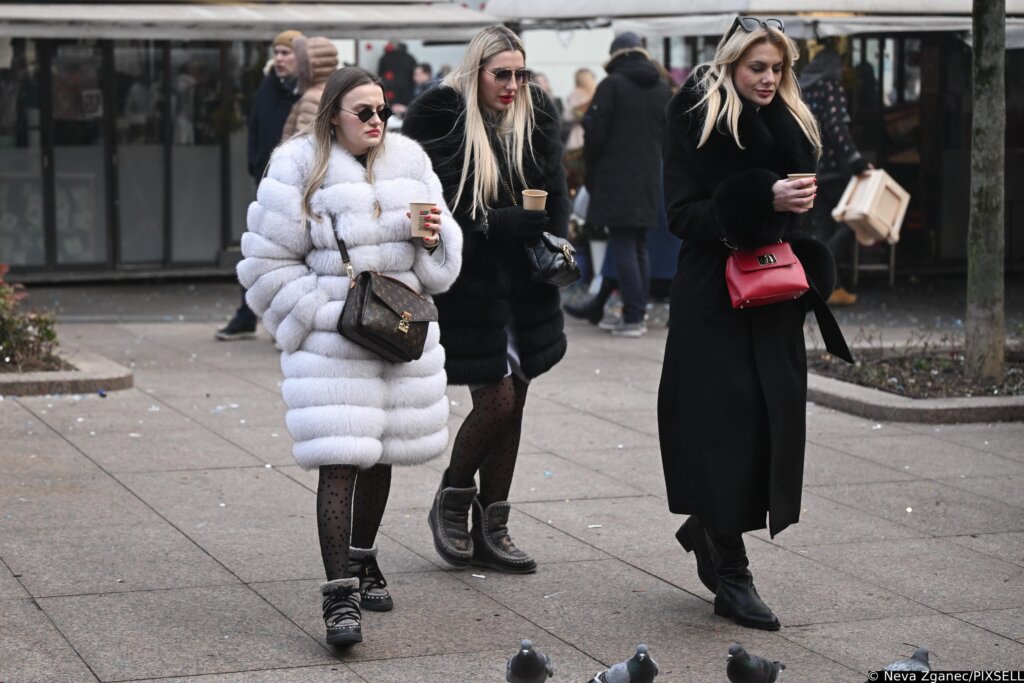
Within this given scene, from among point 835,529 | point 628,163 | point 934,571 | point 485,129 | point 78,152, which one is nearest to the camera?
point 485,129

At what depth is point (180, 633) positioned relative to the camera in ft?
16.3

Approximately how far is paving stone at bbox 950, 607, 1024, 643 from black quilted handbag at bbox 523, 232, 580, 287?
5.60 ft

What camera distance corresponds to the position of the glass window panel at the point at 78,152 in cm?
1473

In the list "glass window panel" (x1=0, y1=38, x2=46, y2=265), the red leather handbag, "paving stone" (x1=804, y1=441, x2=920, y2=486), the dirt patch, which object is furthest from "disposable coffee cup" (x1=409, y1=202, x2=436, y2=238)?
"glass window panel" (x1=0, y1=38, x2=46, y2=265)

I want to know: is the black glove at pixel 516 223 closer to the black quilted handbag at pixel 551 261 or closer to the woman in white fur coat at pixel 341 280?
the black quilted handbag at pixel 551 261

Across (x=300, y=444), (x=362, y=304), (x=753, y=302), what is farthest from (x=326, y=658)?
(x=753, y=302)

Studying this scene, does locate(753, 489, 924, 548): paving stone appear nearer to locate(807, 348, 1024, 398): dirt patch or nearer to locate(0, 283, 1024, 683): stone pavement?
locate(0, 283, 1024, 683): stone pavement

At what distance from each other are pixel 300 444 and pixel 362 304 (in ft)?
1.61

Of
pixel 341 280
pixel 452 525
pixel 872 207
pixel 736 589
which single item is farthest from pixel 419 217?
pixel 872 207

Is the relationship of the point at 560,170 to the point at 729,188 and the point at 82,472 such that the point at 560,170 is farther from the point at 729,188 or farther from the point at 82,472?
the point at 82,472

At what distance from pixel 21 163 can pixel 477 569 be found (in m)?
10.1

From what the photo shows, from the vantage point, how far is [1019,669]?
4.77 m

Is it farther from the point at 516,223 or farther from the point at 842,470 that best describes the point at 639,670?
the point at 842,470

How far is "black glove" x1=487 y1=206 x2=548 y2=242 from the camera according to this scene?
216 inches
